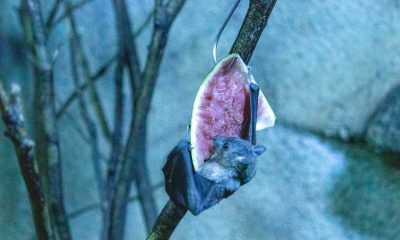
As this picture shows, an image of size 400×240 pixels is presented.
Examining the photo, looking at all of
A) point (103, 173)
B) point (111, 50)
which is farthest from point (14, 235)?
point (111, 50)

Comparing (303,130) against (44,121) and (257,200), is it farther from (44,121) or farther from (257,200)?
(44,121)

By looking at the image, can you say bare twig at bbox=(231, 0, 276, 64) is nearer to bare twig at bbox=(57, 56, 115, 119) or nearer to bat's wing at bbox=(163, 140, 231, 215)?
bat's wing at bbox=(163, 140, 231, 215)

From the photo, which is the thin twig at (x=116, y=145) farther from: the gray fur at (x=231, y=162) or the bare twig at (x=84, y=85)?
the gray fur at (x=231, y=162)

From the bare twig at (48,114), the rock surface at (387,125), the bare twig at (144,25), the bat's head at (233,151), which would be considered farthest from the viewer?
the bare twig at (144,25)

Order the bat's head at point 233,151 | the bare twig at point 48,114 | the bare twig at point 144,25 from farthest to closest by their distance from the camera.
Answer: the bare twig at point 144,25
the bare twig at point 48,114
the bat's head at point 233,151

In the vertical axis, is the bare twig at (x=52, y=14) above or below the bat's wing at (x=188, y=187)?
above

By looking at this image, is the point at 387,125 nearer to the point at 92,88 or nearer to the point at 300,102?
the point at 300,102

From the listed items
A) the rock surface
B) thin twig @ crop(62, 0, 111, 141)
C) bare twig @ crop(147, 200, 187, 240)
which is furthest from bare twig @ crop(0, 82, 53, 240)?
the rock surface

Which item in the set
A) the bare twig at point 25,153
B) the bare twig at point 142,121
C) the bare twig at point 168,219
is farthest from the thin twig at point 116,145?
the bare twig at point 168,219
